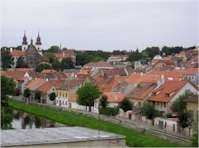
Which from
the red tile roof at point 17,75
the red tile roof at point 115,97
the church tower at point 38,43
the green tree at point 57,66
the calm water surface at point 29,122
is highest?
the church tower at point 38,43

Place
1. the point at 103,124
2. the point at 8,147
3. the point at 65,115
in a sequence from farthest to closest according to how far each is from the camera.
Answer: the point at 65,115 < the point at 103,124 < the point at 8,147

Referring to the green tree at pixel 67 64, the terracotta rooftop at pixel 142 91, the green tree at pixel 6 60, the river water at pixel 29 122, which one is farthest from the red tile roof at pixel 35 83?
the green tree at pixel 67 64

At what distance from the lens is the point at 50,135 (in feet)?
23.9

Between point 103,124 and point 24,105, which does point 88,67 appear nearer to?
point 24,105

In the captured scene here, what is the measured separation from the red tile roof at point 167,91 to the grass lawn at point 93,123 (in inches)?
94.4

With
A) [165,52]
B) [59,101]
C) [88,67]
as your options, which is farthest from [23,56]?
[59,101]

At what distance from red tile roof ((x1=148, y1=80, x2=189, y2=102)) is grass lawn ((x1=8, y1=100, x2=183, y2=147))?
240 centimetres

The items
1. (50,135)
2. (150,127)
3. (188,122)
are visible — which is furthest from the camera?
(150,127)

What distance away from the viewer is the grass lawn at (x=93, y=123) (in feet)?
45.0

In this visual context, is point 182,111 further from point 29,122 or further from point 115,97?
point 29,122

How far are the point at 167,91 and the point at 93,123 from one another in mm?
3227

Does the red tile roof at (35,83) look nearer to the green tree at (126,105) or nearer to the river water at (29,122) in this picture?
the river water at (29,122)

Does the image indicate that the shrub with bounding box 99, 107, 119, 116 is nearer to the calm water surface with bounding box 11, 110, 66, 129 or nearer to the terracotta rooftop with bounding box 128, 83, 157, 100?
the terracotta rooftop with bounding box 128, 83, 157, 100

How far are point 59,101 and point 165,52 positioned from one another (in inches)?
1379
